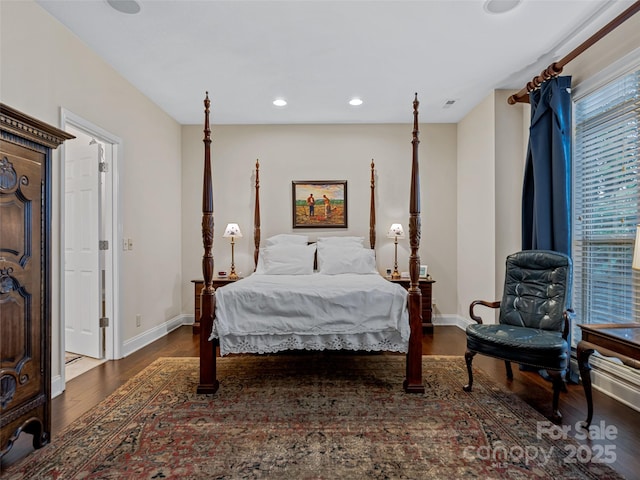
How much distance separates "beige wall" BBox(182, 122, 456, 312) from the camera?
4.77 meters

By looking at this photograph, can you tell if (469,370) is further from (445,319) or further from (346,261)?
(445,319)

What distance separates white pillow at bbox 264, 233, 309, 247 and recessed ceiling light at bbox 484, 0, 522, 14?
9.86 feet

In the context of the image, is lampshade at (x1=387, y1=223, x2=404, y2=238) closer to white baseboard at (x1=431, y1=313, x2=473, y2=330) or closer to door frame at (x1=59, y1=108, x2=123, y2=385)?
white baseboard at (x1=431, y1=313, x2=473, y2=330)


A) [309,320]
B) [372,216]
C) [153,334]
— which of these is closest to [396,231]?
[372,216]

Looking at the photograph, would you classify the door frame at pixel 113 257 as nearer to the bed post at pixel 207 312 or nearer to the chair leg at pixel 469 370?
the bed post at pixel 207 312

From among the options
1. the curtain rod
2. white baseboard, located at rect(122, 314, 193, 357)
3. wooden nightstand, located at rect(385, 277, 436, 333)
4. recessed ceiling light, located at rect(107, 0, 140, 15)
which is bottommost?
white baseboard, located at rect(122, 314, 193, 357)

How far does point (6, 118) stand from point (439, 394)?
3067 mm

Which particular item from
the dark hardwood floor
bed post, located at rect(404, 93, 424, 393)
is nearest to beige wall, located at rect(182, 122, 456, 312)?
the dark hardwood floor

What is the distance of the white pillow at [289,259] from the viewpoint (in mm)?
4074

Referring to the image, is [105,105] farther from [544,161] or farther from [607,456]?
[607,456]

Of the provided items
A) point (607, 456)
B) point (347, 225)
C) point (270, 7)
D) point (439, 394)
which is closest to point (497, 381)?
point (439, 394)

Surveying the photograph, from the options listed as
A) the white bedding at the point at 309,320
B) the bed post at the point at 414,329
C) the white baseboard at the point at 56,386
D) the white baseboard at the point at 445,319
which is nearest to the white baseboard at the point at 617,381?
the bed post at the point at 414,329

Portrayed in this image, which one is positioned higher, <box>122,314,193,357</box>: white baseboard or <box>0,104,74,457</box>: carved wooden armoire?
<box>0,104,74,457</box>: carved wooden armoire

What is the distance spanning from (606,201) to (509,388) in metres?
1.65
